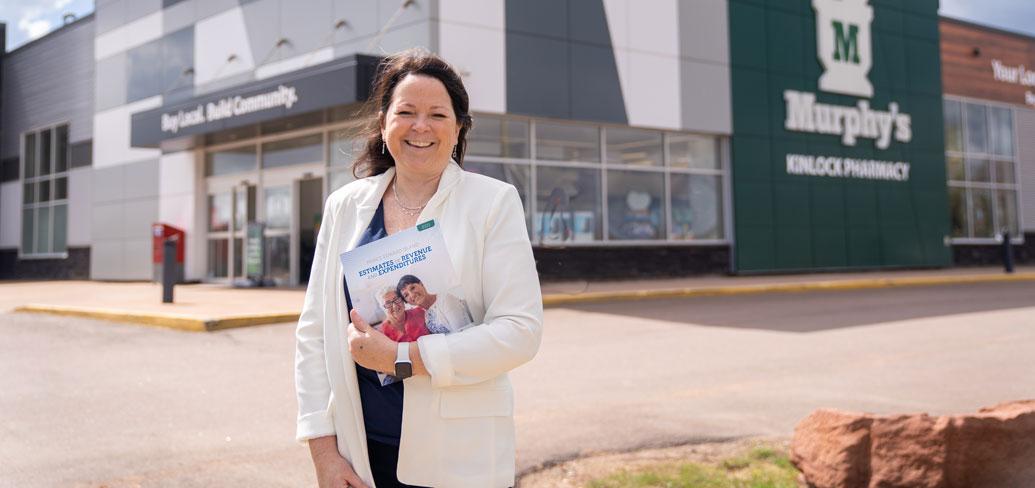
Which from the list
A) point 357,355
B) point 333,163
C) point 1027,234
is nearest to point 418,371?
point 357,355

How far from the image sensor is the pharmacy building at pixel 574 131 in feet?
50.8

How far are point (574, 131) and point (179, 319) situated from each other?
9.46 metres

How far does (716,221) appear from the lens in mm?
19031

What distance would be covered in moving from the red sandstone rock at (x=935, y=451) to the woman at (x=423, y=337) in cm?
259

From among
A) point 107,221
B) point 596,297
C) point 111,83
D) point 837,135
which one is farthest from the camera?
point 111,83

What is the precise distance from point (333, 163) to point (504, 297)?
1455 centimetres

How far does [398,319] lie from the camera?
6.19ft

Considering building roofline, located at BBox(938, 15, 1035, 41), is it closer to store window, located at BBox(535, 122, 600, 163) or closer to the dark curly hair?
store window, located at BBox(535, 122, 600, 163)

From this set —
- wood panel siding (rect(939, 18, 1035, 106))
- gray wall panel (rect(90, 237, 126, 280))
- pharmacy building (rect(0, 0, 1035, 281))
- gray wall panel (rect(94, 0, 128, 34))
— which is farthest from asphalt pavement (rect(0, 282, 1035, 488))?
wood panel siding (rect(939, 18, 1035, 106))

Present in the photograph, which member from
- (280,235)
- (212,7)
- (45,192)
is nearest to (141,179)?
(212,7)

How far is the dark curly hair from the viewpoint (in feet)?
6.87

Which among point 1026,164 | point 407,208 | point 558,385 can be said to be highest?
point 1026,164

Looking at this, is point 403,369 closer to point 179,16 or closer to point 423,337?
point 423,337

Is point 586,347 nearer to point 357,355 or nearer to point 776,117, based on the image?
point 357,355
